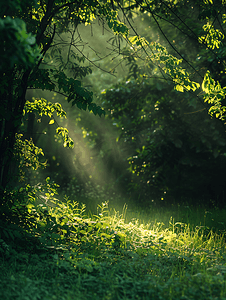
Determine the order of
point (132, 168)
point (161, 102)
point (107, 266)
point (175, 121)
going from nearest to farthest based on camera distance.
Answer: point (107, 266) < point (175, 121) < point (161, 102) < point (132, 168)

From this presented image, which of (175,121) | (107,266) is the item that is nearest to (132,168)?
(175,121)

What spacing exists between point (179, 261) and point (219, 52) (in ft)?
14.8

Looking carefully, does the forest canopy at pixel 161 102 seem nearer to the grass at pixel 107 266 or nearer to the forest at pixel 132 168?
the forest at pixel 132 168

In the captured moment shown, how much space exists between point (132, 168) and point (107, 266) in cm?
532

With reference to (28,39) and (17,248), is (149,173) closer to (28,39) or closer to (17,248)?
(17,248)

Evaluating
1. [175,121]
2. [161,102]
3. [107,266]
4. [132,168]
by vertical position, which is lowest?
[107,266]

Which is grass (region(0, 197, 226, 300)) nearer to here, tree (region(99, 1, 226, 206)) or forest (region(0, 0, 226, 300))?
forest (region(0, 0, 226, 300))

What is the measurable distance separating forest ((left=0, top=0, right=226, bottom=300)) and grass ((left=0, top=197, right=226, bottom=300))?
0.02 metres

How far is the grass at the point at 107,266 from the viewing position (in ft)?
8.82

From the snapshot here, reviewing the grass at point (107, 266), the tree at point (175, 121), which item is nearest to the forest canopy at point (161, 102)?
the tree at point (175, 121)

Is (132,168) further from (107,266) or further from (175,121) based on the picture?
(107,266)

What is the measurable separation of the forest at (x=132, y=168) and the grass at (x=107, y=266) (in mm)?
16

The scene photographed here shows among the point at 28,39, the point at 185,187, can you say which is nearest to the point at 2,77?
the point at 28,39

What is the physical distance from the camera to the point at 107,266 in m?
3.33
